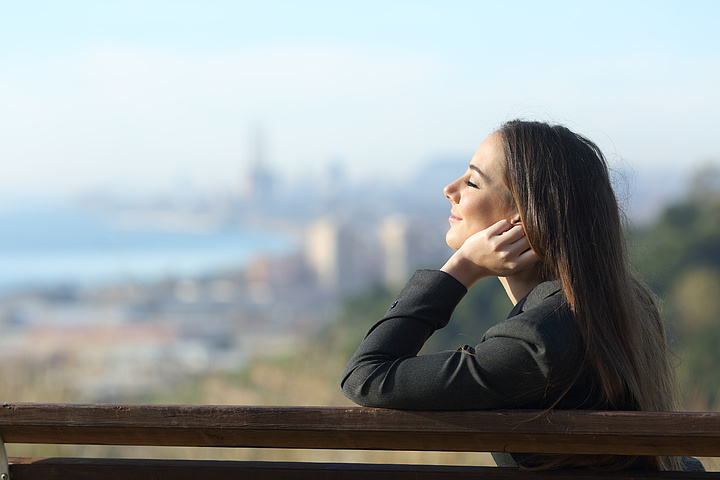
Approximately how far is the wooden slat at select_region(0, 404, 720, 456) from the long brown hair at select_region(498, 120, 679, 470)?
15 centimetres

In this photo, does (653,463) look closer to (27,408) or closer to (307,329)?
(27,408)

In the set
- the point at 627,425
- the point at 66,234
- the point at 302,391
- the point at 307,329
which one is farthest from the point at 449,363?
the point at 66,234

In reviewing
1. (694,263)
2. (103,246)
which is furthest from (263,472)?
(103,246)

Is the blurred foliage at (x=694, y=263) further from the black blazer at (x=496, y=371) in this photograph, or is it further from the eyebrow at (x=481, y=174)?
the black blazer at (x=496, y=371)

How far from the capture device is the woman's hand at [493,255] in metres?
1.86

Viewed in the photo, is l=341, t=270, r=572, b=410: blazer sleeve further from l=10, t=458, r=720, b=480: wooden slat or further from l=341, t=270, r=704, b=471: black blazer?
l=10, t=458, r=720, b=480: wooden slat

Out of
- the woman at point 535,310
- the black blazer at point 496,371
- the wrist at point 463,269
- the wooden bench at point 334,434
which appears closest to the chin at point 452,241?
the woman at point 535,310

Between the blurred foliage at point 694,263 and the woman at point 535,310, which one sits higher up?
the woman at point 535,310

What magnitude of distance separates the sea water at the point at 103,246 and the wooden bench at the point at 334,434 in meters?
73.5

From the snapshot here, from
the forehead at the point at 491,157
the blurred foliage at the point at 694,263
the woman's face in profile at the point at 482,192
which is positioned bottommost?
the blurred foliage at the point at 694,263

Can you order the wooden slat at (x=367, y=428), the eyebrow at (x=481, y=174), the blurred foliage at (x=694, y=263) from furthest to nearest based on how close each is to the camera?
the blurred foliage at (x=694, y=263) → the eyebrow at (x=481, y=174) → the wooden slat at (x=367, y=428)

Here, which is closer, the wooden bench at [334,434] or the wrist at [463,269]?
the wooden bench at [334,434]

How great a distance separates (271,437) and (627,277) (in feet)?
2.78

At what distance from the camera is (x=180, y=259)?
8588 centimetres
